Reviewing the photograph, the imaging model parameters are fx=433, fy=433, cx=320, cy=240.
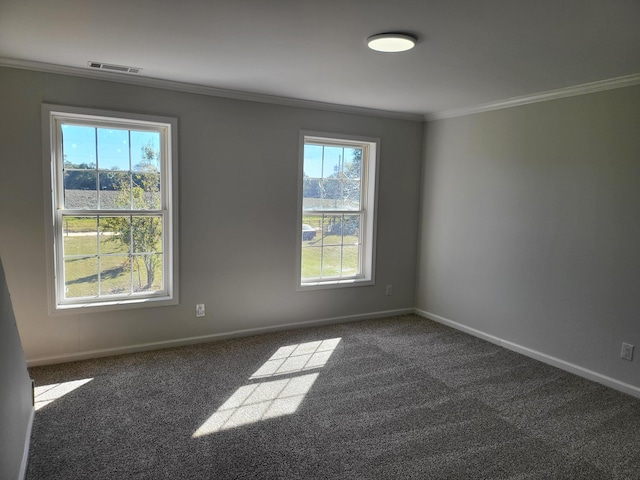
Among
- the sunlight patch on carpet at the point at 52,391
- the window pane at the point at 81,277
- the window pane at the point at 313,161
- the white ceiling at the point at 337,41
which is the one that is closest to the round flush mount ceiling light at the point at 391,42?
the white ceiling at the point at 337,41

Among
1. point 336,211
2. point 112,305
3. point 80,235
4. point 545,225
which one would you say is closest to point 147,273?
point 112,305

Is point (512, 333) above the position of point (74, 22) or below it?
below

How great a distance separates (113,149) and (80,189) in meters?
0.43

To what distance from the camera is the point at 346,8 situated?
2.10m

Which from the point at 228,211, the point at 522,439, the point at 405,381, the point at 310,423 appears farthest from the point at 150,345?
the point at 522,439

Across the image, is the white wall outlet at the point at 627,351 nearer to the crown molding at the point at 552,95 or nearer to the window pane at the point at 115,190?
the crown molding at the point at 552,95

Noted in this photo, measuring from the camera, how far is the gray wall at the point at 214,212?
3305mm

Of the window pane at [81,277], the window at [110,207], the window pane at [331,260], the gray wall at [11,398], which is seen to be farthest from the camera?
the window pane at [331,260]

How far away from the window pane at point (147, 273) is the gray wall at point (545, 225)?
299cm

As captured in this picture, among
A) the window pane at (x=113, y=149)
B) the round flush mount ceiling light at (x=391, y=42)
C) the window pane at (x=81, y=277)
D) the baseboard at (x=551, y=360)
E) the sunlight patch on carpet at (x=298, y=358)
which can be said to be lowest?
the sunlight patch on carpet at (x=298, y=358)

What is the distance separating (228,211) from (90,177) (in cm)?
118

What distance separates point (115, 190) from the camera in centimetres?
371

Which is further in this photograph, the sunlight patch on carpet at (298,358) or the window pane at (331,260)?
the window pane at (331,260)

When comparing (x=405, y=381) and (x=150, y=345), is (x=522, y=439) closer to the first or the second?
(x=405, y=381)
